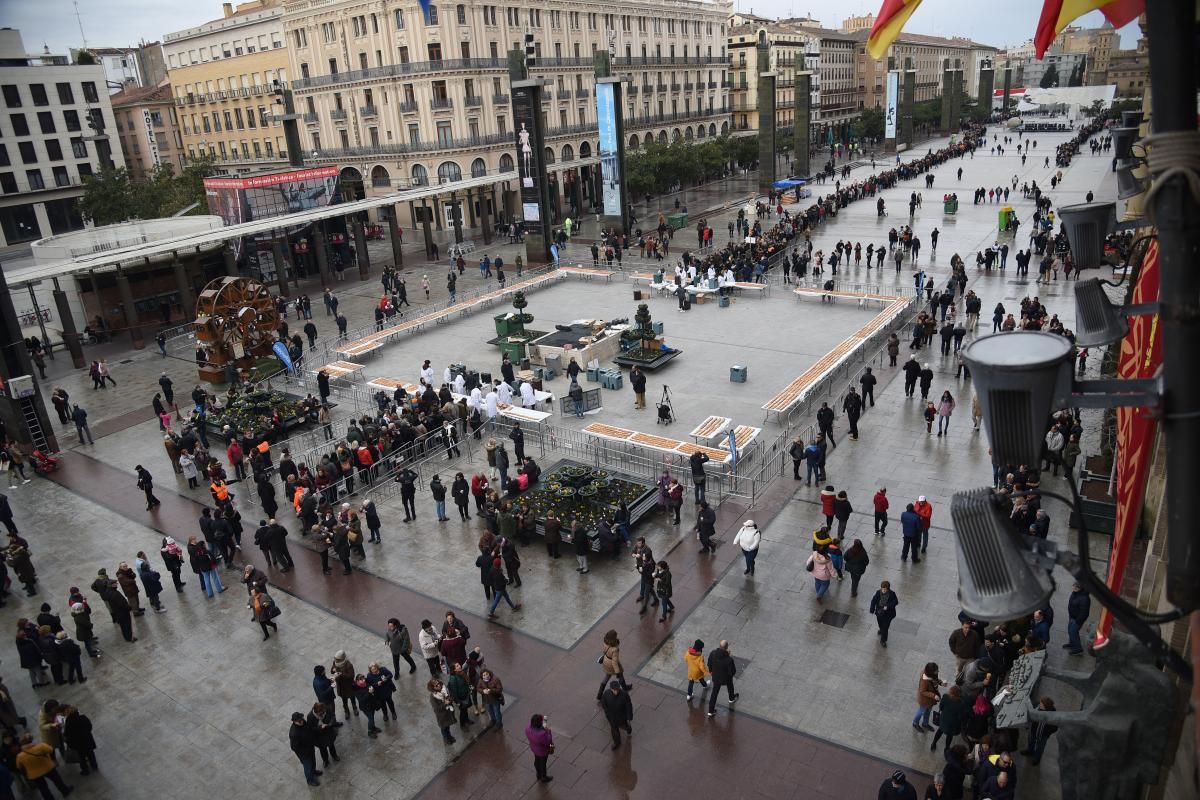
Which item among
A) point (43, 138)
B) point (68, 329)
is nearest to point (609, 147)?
point (68, 329)

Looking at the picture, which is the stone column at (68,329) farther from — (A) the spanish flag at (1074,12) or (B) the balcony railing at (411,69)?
(A) the spanish flag at (1074,12)

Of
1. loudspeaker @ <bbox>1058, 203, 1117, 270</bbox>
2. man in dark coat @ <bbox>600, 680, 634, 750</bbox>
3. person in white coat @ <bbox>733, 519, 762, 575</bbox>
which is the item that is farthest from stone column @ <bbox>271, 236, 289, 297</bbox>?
loudspeaker @ <bbox>1058, 203, 1117, 270</bbox>

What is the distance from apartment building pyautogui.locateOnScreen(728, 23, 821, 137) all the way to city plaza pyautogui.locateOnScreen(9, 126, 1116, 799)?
3120 inches

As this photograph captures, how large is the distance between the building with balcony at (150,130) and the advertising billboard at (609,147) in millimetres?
52597

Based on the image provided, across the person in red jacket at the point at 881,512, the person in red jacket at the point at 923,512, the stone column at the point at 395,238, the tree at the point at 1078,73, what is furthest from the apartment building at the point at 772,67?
the tree at the point at 1078,73

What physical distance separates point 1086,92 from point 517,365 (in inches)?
5299

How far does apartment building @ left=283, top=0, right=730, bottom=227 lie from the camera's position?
182 feet

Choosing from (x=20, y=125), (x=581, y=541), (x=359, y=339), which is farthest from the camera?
(x=20, y=125)

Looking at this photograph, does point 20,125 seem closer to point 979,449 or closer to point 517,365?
point 517,365

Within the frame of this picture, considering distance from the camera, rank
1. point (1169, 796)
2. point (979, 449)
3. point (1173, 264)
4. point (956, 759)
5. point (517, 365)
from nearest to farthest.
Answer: point (1173, 264), point (1169, 796), point (956, 759), point (979, 449), point (517, 365)

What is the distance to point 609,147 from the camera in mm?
47562

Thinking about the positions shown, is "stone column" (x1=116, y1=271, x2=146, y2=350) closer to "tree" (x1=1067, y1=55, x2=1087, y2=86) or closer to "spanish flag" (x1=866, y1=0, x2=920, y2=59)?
"spanish flag" (x1=866, y1=0, x2=920, y2=59)

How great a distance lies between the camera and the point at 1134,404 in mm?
3742

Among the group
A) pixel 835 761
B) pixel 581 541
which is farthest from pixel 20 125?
pixel 835 761
